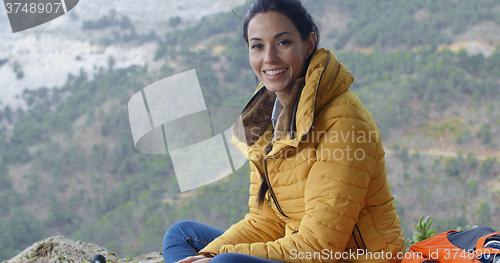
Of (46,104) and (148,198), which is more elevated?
(46,104)

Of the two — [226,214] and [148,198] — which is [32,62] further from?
[226,214]

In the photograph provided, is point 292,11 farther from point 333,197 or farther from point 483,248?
point 483,248

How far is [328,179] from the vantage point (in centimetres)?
90

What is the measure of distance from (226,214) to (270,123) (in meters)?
5.68

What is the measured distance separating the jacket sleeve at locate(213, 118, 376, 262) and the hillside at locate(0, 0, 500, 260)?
539 cm

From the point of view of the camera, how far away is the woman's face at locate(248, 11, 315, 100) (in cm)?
104

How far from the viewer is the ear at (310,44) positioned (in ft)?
3.59

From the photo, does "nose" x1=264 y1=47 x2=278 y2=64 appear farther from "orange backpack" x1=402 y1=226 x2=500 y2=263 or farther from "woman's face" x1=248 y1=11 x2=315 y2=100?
"orange backpack" x1=402 y1=226 x2=500 y2=263

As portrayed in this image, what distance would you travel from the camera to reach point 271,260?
900 millimetres

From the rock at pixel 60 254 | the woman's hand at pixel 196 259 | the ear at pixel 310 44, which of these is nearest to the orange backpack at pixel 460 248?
the woman's hand at pixel 196 259

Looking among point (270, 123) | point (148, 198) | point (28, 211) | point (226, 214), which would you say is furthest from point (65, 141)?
point (270, 123)

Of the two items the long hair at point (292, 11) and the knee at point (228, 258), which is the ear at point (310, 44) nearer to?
the long hair at point (292, 11)

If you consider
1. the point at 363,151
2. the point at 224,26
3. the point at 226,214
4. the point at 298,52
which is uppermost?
the point at 224,26

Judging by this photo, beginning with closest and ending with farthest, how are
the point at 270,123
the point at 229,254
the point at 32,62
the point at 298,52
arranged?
the point at 229,254
the point at 298,52
the point at 270,123
the point at 32,62
